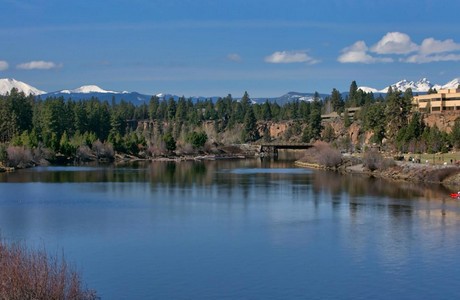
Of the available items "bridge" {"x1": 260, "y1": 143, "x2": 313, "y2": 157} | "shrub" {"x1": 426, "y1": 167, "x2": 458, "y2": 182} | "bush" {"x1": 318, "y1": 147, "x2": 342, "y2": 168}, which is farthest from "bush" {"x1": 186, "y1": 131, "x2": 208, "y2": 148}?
"shrub" {"x1": 426, "y1": 167, "x2": 458, "y2": 182}

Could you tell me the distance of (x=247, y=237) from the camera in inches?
1689

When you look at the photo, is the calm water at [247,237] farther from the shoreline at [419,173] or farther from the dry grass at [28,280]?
the shoreline at [419,173]

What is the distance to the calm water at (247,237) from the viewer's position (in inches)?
1246

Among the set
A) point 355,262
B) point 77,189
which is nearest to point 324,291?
point 355,262

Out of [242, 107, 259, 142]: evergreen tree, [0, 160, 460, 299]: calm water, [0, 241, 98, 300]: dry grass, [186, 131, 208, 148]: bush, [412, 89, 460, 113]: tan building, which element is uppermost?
[412, 89, 460, 113]: tan building

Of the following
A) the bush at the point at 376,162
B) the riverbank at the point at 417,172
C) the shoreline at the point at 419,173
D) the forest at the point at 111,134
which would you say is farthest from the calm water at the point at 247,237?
the forest at the point at 111,134

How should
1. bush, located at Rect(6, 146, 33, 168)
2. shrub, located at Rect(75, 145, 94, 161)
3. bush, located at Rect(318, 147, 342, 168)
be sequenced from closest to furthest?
bush, located at Rect(6, 146, 33, 168), bush, located at Rect(318, 147, 342, 168), shrub, located at Rect(75, 145, 94, 161)

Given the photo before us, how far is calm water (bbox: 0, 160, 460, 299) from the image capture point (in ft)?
104

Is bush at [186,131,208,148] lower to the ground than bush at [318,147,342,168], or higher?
higher

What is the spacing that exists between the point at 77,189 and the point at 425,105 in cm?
10493

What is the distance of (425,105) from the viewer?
157 metres

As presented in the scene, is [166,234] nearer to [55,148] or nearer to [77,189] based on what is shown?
[77,189]

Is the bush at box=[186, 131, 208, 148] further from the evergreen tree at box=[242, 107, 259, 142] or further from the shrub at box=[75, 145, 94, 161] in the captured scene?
the evergreen tree at box=[242, 107, 259, 142]

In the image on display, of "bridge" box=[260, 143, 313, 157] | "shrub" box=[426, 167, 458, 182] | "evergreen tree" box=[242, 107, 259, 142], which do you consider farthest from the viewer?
"evergreen tree" box=[242, 107, 259, 142]
